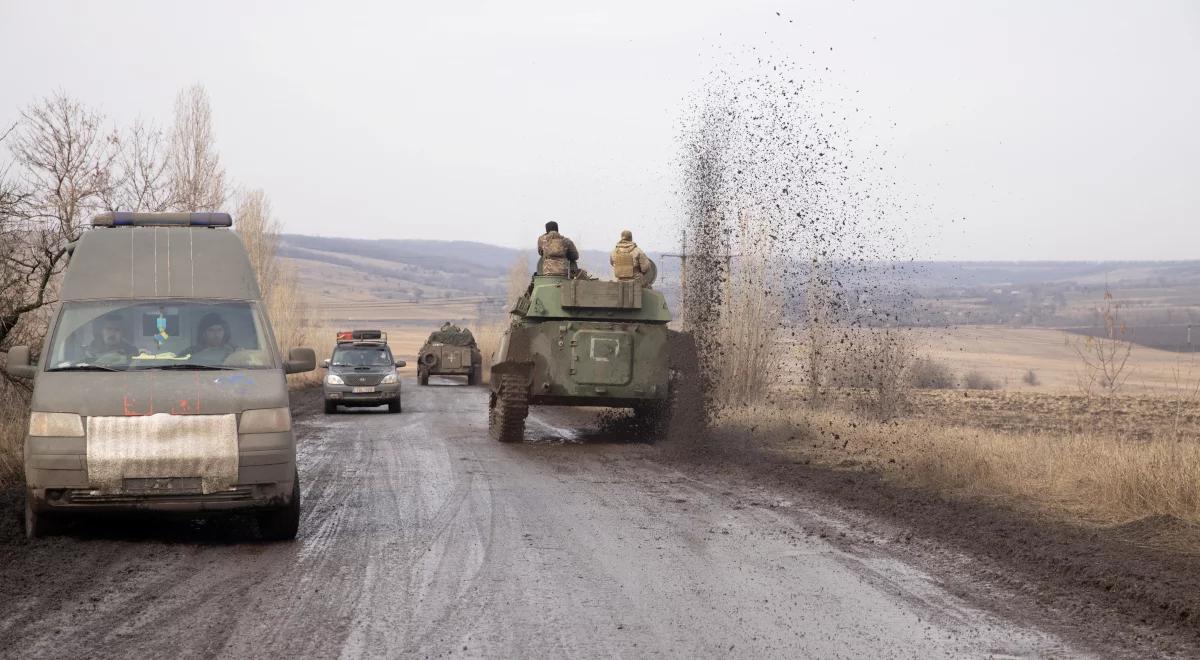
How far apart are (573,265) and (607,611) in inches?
545

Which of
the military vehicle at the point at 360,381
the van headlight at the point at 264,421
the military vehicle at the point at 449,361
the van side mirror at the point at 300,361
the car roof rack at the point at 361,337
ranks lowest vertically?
the military vehicle at the point at 449,361

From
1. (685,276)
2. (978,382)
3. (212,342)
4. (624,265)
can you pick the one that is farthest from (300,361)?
(978,382)

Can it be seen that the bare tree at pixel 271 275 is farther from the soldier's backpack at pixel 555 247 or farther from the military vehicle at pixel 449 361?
the soldier's backpack at pixel 555 247

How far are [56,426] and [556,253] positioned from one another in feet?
39.6

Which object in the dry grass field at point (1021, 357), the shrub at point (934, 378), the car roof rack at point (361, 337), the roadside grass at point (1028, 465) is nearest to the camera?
the roadside grass at point (1028, 465)

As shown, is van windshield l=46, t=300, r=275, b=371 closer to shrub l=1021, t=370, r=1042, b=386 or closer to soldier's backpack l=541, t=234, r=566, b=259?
soldier's backpack l=541, t=234, r=566, b=259

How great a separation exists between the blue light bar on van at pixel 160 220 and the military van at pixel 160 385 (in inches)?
0.4

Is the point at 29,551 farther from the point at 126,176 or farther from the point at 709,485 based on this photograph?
the point at 126,176

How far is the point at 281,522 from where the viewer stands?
1015 centimetres

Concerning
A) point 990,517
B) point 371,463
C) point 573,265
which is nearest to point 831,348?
point 573,265

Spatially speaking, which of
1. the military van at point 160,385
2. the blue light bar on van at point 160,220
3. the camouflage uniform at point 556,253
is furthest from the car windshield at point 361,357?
the military van at point 160,385

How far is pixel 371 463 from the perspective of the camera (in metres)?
16.6

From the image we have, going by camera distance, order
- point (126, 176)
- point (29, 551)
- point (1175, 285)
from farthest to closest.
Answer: point (1175, 285) → point (126, 176) → point (29, 551)

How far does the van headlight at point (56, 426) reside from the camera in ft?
31.3
